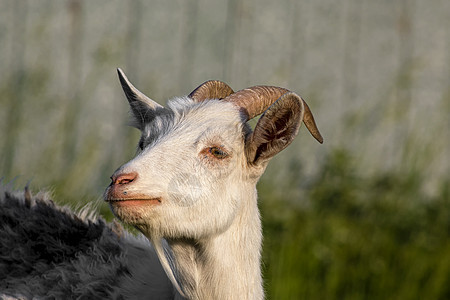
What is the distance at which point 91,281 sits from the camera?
3.57 metres

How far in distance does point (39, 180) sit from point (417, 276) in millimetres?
3074

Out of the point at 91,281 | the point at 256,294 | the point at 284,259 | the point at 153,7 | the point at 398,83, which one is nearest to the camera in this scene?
the point at 256,294

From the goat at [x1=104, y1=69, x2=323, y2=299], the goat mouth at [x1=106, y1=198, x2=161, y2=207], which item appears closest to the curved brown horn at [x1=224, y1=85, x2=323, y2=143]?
the goat at [x1=104, y1=69, x2=323, y2=299]

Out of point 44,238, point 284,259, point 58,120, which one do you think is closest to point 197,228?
point 44,238

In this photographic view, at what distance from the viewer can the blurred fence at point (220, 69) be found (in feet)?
19.8

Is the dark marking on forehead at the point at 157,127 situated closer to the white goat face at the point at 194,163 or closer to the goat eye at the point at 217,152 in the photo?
the white goat face at the point at 194,163

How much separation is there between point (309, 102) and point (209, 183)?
374cm

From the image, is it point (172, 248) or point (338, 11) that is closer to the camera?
point (172, 248)

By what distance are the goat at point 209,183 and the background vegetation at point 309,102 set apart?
2186 mm

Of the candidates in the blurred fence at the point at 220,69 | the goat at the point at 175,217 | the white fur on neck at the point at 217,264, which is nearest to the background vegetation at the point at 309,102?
the blurred fence at the point at 220,69

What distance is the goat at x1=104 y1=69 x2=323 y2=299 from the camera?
9.68 ft

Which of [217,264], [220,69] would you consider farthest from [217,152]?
[220,69]

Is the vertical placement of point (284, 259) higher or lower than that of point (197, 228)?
lower

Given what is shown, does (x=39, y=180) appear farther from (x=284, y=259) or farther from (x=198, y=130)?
(x=198, y=130)
